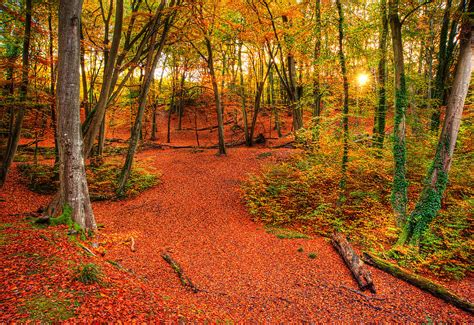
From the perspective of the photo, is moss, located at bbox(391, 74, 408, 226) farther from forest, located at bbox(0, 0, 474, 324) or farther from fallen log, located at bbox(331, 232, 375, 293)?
fallen log, located at bbox(331, 232, 375, 293)

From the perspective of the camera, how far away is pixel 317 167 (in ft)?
30.4

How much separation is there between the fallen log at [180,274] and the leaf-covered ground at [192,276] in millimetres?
99

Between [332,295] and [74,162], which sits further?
[74,162]

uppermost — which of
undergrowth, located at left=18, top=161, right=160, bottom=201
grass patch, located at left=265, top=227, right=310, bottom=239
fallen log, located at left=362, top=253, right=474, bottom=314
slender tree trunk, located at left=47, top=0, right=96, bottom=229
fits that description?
slender tree trunk, located at left=47, top=0, right=96, bottom=229

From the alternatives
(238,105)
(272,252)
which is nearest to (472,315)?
(272,252)

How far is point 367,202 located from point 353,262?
3.58m

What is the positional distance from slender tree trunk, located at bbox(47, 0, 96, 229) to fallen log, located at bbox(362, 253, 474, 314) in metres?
6.71

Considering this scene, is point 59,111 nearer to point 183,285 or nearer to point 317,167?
point 183,285

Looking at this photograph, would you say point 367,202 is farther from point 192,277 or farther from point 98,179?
point 98,179

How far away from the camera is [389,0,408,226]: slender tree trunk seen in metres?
6.94

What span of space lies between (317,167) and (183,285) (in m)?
6.63

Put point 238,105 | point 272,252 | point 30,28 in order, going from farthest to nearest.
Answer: point 238,105, point 30,28, point 272,252

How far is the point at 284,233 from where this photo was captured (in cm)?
727

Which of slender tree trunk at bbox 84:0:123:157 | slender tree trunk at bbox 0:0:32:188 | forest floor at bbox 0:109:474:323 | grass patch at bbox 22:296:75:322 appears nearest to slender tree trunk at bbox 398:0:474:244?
forest floor at bbox 0:109:474:323
